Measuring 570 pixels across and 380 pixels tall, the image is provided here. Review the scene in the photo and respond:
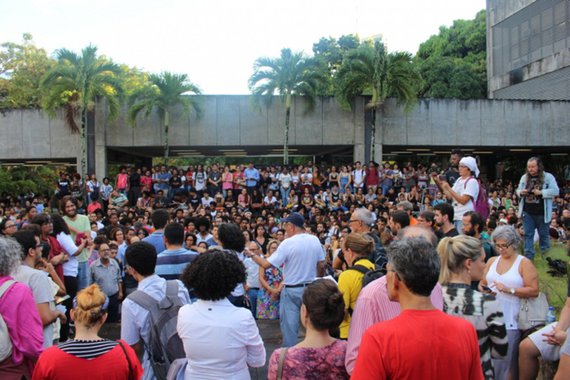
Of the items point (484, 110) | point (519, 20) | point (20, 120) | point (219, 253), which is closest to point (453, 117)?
point (484, 110)

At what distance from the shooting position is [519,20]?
28328mm

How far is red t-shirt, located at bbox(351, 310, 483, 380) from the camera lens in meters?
2.21

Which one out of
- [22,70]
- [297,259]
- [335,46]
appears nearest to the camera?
[297,259]

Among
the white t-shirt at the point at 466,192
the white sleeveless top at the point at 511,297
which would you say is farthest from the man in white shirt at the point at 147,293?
the white t-shirt at the point at 466,192

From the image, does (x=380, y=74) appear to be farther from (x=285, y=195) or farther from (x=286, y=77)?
(x=285, y=195)

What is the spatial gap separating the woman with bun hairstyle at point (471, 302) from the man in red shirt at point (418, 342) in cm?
95

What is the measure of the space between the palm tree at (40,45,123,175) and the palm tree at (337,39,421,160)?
29.5ft

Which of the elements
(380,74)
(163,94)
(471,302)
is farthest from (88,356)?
(380,74)

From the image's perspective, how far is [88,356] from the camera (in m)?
2.95

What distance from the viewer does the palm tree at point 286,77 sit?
21406 mm

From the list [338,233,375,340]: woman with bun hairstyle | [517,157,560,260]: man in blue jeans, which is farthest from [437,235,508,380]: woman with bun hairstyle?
[517,157,560,260]: man in blue jeans

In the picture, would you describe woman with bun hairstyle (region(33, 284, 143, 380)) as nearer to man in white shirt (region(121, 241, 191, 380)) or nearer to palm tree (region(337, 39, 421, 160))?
man in white shirt (region(121, 241, 191, 380))

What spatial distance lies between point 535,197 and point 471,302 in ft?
18.8

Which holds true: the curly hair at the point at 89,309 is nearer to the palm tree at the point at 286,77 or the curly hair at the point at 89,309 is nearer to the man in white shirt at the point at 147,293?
the man in white shirt at the point at 147,293
